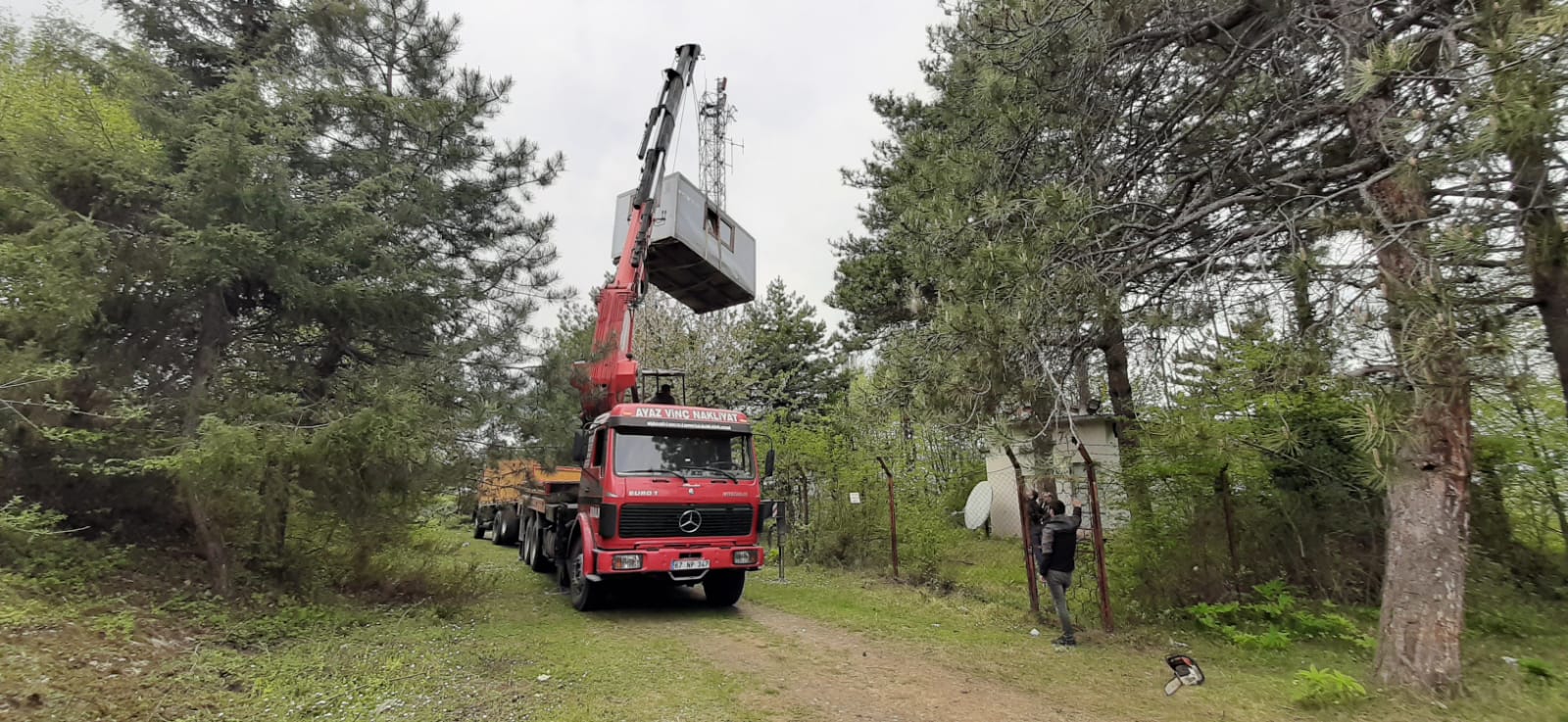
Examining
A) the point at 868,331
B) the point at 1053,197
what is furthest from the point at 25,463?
the point at 868,331

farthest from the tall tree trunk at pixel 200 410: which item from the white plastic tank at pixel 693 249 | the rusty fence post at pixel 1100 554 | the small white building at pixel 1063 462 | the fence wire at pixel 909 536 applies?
the rusty fence post at pixel 1100 554

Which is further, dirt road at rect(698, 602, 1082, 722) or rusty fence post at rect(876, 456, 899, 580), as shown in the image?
rusty fence post at rect(876, 456, 899, 580)

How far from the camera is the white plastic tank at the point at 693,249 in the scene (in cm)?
888

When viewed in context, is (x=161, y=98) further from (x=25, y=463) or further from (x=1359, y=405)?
(x=1359, y=405)

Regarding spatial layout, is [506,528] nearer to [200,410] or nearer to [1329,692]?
[200,410]

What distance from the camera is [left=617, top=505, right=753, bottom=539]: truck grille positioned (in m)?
7.50

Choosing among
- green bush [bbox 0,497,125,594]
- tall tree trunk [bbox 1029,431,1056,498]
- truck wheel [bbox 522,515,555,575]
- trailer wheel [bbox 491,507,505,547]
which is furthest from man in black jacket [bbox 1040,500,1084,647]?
trailer wheel [bbox 491,507,505,547]

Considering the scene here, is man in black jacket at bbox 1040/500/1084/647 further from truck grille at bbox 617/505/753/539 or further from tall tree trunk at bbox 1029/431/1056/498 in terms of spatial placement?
truck grille at bbox 617/505/753/539

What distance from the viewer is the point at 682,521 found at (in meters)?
7.71

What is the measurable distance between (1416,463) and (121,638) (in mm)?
9321

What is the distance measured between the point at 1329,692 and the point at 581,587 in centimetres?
726

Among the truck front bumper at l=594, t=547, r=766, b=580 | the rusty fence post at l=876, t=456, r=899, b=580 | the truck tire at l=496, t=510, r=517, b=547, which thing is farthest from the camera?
the truck tire at l=496, t=510, r=517, b=547

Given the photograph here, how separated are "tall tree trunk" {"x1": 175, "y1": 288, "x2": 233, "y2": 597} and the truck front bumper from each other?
3515 millimetres

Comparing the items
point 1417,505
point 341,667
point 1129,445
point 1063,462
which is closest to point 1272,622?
point 1129,445
